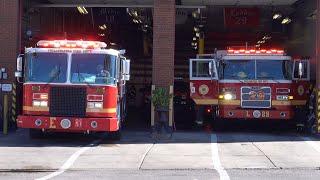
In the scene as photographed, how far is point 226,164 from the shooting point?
1247 cm

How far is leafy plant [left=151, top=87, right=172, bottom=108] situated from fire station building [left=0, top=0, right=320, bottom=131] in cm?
103

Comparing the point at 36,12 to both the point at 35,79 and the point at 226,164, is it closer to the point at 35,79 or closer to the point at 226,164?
the point at 35,79

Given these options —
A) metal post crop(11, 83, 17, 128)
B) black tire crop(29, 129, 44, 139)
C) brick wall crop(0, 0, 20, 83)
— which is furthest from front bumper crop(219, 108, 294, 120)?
brick wall crop(0, 0, 20, 83)

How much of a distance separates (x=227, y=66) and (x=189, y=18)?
10.2 m

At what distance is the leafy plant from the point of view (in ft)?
60.3

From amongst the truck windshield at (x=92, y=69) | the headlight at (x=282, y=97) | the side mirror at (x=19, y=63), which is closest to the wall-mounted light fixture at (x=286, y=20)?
the headlight at (x=282, y=97)

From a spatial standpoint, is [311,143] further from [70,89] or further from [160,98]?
[70,89]

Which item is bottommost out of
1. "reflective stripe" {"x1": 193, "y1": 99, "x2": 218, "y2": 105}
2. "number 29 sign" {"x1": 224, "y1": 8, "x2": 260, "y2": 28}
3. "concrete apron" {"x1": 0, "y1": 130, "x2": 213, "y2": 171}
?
"concrete apron" {"x1": 0, "y1": 130, "x2": 213, "y2": 171}

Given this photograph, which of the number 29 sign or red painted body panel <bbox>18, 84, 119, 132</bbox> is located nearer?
red painted body panel <bbox>18, 84, 119, 132</bbox>

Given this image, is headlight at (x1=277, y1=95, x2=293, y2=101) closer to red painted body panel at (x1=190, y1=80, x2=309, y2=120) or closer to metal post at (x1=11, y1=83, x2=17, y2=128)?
red painted body panel at (x1=190, y1=80, x2=309, y2=120)

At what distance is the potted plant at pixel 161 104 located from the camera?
1817cm

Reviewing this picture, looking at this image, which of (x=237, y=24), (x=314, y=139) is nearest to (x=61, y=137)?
(x=314, y=139)

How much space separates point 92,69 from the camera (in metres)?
15.3

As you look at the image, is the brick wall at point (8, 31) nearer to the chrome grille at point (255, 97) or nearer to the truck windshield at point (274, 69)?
the chrome grille at point (255, 97)
